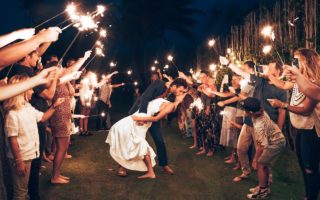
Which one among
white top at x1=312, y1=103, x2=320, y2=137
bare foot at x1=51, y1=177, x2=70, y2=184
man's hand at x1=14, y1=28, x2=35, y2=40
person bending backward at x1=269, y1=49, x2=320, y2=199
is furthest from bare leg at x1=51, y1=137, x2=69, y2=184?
white top at x1=312, y1=103, x2=320, y2=137

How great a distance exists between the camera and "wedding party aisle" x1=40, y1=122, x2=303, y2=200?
6199 millimetres

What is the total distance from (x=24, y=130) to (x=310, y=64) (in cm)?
439

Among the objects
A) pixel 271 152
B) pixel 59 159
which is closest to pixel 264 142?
pixel 271 152

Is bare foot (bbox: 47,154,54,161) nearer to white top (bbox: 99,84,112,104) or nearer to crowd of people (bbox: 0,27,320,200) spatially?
crowd of people (bbox: 0,27,320,200)

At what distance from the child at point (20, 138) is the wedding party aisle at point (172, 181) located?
5.45 ft

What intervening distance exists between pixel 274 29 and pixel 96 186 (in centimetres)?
675

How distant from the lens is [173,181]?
7.02m

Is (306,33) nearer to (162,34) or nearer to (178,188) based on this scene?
(178,188)

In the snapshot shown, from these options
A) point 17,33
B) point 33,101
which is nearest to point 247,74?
point 33,101

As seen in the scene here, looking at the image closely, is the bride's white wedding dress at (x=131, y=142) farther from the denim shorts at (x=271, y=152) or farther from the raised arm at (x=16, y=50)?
the raised arm at (x=16, y=50)

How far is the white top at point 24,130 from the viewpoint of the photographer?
4.37 m

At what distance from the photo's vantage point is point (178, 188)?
21.6 ft

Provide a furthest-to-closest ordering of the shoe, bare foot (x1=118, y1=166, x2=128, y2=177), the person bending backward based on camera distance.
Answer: bare foot (x1=118, y1=166, x2=128, y2=177) → the shoe → the person bending backward

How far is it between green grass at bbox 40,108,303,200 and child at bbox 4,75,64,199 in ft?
5.45
